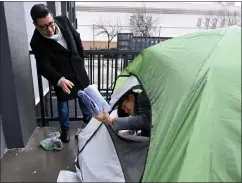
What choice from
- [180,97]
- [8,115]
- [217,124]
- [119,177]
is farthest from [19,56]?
[217,124]

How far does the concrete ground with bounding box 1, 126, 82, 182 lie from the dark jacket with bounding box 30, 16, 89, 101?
0.60 m

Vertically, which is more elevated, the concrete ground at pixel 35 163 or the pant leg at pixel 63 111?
the pant leg at pixel 63 111

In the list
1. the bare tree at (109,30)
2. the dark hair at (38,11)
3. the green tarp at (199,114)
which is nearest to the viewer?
the green tarp at (199,114)

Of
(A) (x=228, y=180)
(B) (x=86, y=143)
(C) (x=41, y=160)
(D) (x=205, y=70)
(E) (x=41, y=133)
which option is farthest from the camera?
(E) (x=41, y=133)

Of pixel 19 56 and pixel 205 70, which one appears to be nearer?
pixel 205 70

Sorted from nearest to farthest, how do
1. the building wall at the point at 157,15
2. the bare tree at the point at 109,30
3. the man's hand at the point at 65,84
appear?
the man's hand at the point at 65,84 < the bare tree at the point at 109,30 < the building wall at the point at 157,15

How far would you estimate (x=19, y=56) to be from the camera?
2.29 metres

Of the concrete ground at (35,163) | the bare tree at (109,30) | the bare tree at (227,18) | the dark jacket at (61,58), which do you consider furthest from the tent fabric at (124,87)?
the bare tree at (227,18)

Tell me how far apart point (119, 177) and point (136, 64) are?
0.97 meters

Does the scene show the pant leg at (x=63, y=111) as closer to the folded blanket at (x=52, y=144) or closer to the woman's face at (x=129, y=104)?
the folded blanket at (x=52, y=144)

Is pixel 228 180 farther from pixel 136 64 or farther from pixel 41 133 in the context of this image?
pixel 41 133

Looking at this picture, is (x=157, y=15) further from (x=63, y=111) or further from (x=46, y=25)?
(x=46, y=25)

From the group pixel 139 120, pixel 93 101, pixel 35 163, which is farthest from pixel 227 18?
pixel 35 163

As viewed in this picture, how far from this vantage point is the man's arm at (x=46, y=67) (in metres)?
2.17
